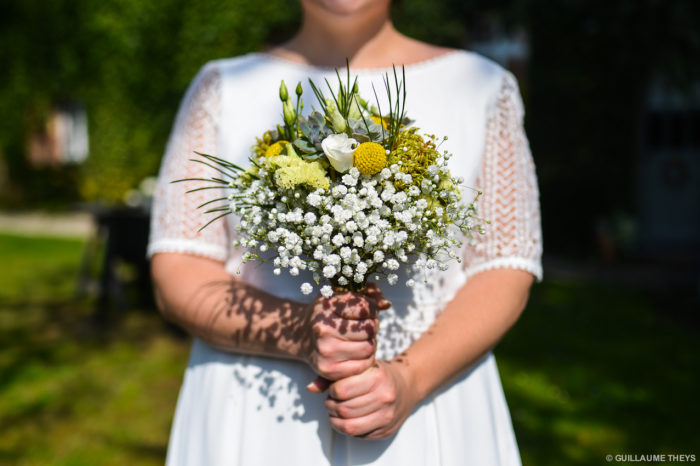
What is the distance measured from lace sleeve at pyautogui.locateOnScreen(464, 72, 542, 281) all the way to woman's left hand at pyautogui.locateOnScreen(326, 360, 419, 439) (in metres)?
0.43

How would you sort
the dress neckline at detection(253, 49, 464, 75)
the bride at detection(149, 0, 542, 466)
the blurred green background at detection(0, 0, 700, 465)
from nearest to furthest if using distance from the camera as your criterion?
the bride at detection(149, 0, 542, 466)
the dress neckline at detection(253, 49, 464, 75)
the blurred green background at detection(0, 0, 700, 465)

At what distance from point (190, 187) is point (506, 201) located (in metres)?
0.81

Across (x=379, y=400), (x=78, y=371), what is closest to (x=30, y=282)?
(x=78, y=371)

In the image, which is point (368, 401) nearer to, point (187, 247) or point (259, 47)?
point (187, 247)

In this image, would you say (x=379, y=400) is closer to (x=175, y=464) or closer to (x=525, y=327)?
(x=175, y=464)

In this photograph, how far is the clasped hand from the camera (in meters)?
1.45

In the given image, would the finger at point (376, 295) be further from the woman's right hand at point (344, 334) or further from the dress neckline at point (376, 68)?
the dress neckline at point (376, 68)

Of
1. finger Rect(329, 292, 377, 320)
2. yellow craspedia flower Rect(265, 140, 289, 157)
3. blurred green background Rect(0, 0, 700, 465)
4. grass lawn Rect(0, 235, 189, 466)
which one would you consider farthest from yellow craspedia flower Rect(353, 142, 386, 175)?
grass lawn Rect(0, 235, 189, 466)

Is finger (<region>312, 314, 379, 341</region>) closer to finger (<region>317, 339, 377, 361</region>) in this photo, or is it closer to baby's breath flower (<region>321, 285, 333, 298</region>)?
finger (<region>317, 339, 377, 361</region>)

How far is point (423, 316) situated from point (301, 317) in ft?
1.18

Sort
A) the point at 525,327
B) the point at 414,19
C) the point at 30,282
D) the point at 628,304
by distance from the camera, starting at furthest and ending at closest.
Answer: the point at 414,19 → the point at 30,282 → the point at 628,304 → the point at 525,327

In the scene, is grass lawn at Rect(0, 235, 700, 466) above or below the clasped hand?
below

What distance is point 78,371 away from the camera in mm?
6457

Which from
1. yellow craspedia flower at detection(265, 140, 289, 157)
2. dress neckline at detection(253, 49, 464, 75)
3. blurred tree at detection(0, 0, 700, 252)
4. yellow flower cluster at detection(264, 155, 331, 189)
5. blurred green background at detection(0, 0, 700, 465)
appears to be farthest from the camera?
blurred tree at detection(0, 0, 700, 252)
